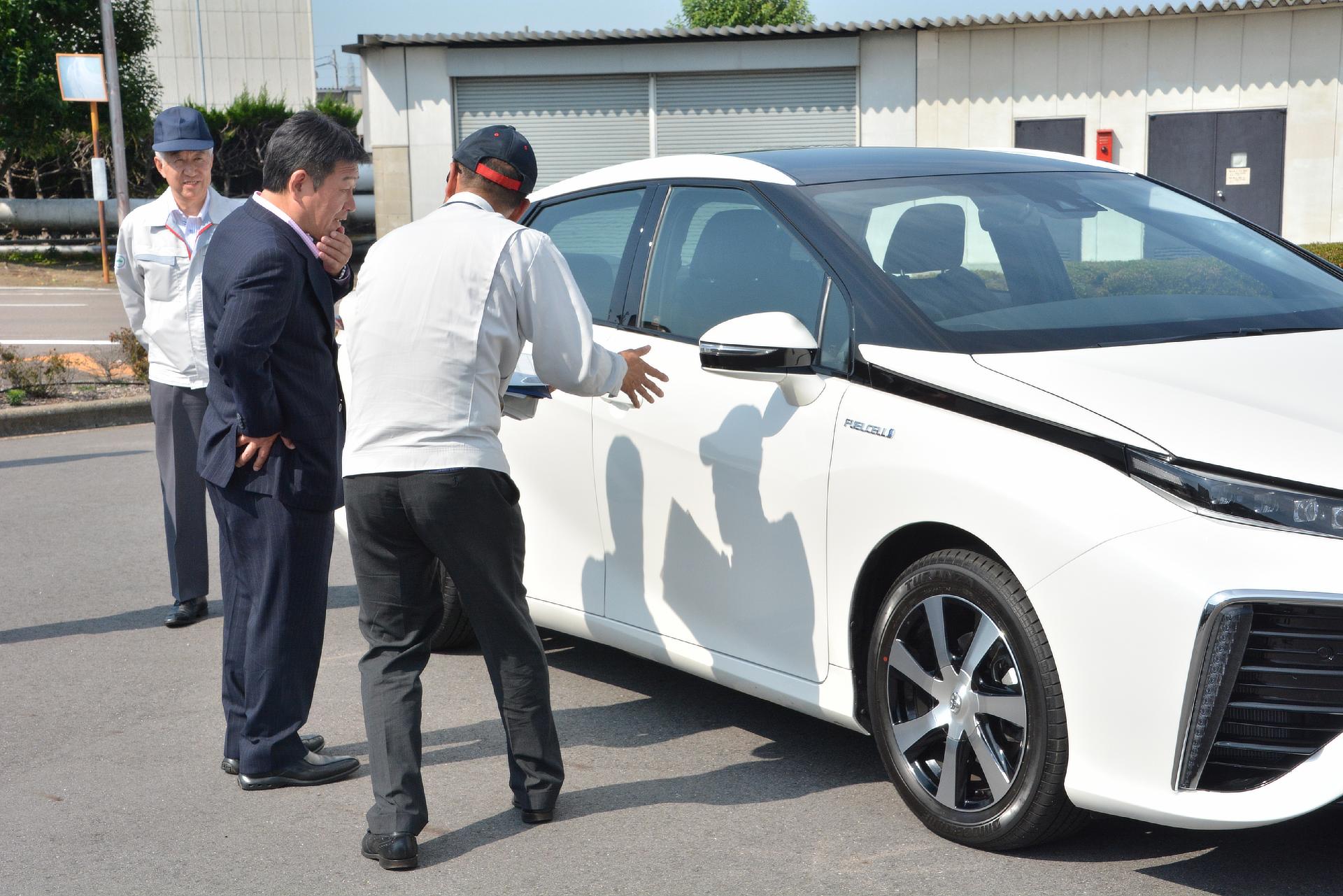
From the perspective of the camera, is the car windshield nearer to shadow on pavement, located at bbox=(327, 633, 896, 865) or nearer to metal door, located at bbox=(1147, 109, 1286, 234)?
shadow on pavement, located at bbox=(327, 633, 896, 865)

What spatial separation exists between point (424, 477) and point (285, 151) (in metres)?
1.09

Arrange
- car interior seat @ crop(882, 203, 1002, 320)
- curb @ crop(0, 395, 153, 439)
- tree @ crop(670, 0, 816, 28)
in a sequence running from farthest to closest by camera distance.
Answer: tree @ crop(670, 0, 816, 28)
curb @ crop(0, 395, 153, 439)
car interior seat @ crop(882, 203, 1002, 320)

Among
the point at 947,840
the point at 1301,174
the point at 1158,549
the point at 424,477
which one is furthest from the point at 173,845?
the point at 1301,174

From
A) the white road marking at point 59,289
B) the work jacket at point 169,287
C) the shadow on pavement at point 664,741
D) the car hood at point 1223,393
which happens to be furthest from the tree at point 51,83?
the car hood at point 1223,393

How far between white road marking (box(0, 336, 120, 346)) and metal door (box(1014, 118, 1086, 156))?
1279cm

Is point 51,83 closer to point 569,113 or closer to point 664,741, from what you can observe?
point 569,113

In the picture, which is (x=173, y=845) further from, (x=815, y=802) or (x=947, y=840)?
(x=947, y=840)

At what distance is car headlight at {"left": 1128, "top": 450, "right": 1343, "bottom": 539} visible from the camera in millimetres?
2816

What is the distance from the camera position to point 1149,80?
20625mm

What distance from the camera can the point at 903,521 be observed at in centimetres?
346

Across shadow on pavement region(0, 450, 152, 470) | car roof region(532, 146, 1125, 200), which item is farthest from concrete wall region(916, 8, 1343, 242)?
car roof region(532, 146, 1125, 200)

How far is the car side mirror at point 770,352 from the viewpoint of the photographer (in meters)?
3.68

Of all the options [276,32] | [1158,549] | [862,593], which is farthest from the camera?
[276,32]

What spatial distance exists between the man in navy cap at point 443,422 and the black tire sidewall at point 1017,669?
2.89 ft
